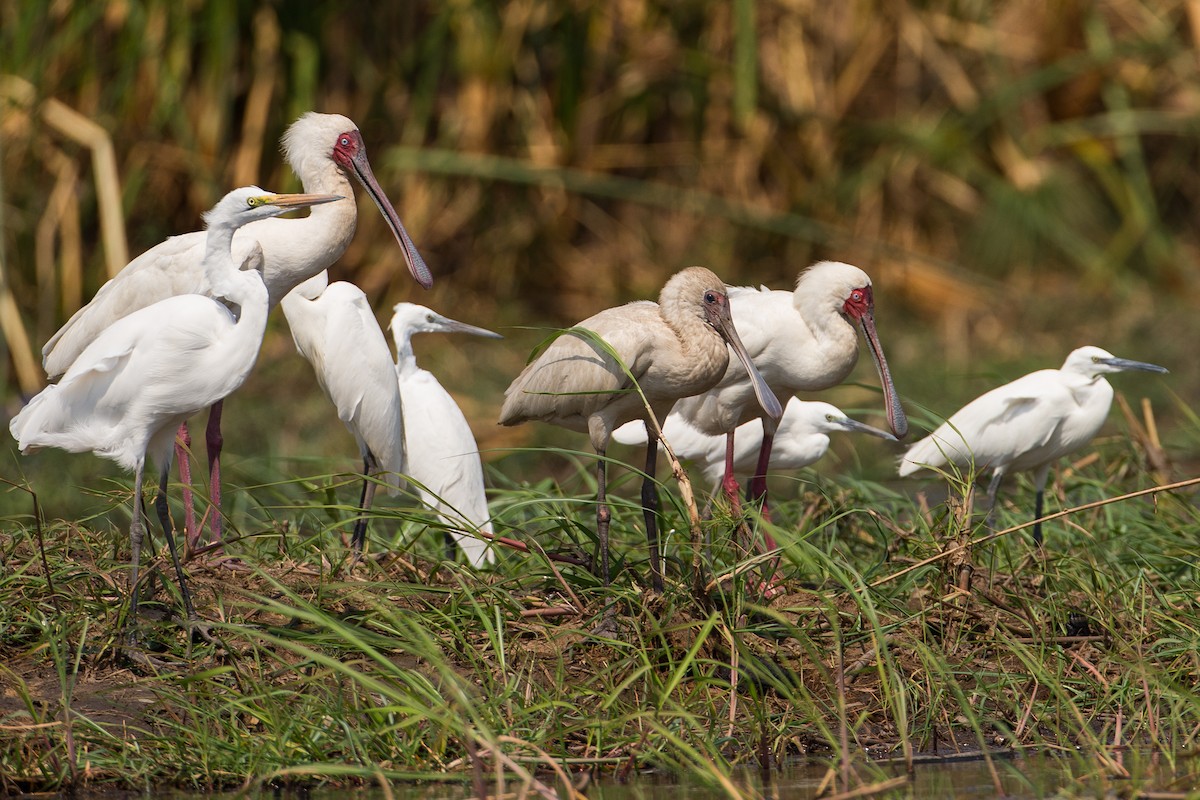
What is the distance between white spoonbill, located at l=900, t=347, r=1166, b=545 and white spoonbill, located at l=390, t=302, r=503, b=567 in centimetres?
172

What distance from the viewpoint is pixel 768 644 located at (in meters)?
4.89

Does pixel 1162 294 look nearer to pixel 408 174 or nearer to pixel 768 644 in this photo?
pixel 408 174

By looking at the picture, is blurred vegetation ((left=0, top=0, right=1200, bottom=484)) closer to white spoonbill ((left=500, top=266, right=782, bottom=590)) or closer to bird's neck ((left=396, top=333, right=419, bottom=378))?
bird's neck ((left=396, top=333, right=419, bottom=378))

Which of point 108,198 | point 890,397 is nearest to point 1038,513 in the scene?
point 890,397

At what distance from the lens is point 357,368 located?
6.03 m

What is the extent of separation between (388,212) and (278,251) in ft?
2.12

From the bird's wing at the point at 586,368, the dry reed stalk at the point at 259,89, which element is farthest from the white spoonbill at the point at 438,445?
the dry reed stalk at the point at 259,89

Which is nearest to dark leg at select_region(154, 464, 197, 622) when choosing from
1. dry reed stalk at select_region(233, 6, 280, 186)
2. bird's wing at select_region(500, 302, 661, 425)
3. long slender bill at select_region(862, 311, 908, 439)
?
bird's wing at select_region(500, 302, 661, 425)

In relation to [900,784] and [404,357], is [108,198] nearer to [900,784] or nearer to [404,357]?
[404,357]

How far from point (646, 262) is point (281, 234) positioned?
7.00 metres

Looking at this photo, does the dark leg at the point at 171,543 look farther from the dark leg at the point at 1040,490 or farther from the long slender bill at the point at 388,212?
the dark leg at the point at 1040,490

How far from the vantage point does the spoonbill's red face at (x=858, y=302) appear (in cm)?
609

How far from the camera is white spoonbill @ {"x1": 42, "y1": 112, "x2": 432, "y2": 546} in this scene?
5.78m

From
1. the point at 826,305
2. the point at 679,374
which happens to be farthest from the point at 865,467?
the point at 679,374
